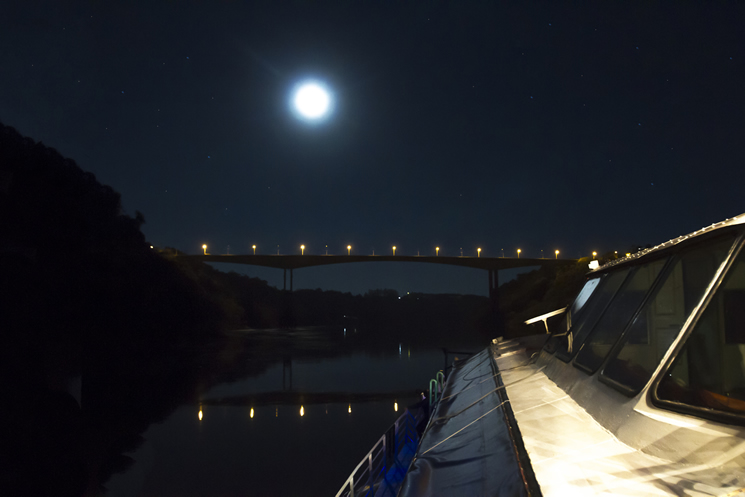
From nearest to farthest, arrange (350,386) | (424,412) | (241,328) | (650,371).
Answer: (650,371), (424,412), (350,386), (241,328)

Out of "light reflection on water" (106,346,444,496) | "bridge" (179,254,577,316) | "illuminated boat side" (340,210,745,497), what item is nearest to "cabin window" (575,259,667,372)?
"illuminated boat side" (340,210,745,497)

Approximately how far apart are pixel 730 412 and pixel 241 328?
270 ft

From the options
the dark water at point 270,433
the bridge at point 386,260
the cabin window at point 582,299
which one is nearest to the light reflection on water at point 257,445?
the dark water at point 270,433

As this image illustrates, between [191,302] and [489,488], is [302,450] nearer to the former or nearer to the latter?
[489,488]

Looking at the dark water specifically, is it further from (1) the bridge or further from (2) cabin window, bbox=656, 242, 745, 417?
(1) the bridge

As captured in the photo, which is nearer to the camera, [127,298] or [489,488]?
[489,488]

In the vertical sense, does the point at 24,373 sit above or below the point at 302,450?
above

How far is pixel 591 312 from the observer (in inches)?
191

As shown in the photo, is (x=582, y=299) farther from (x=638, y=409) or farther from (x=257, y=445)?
(x=257, y=445)

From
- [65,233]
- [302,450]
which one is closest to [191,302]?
[65,233]

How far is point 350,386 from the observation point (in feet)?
110

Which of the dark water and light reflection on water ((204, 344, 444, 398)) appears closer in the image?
the dark water

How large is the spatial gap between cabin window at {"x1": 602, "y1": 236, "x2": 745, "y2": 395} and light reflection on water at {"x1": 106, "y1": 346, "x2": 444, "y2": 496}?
12954 mm

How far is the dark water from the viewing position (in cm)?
1537
